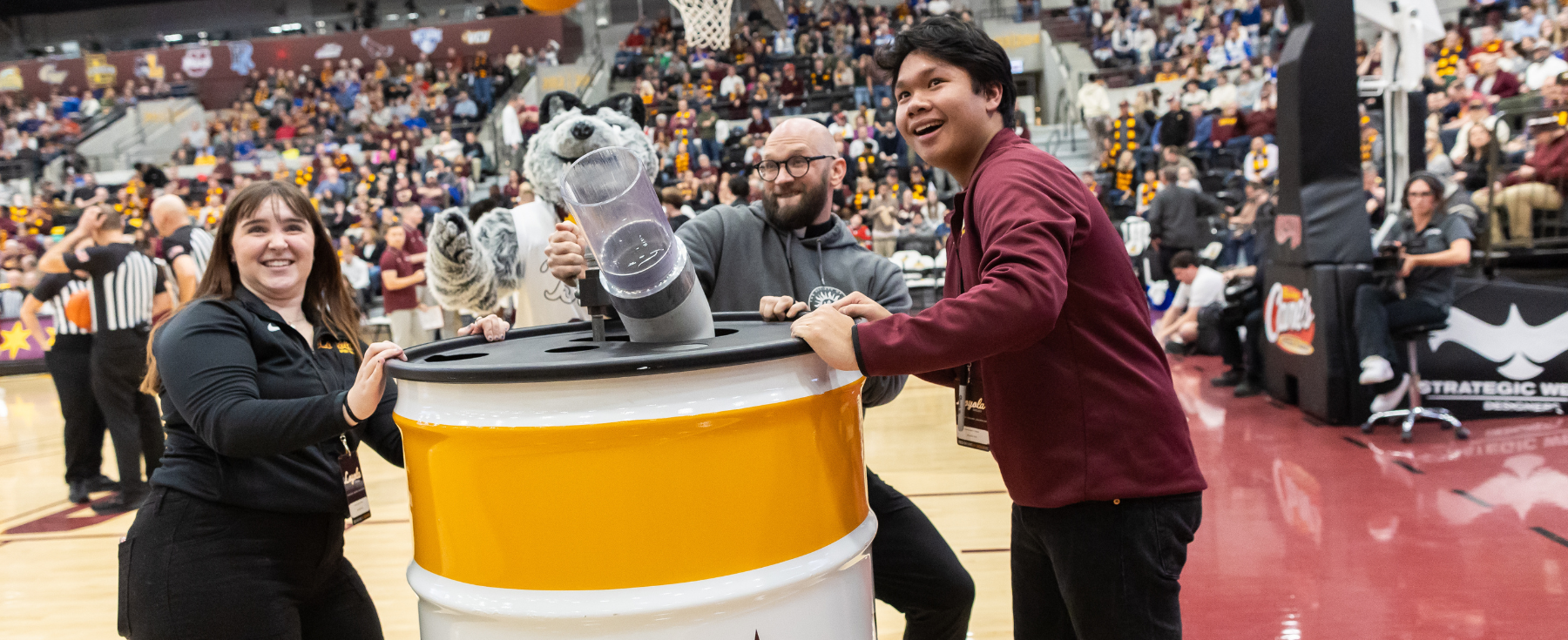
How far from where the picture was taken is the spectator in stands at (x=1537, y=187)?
612 centimetres

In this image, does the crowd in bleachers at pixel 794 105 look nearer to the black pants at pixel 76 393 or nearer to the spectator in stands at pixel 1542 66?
the black pants at pixel 76 393

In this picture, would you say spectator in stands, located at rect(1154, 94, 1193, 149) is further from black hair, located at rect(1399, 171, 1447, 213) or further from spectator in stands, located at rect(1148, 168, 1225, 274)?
black hair, located at rect(1399, 171, 1447, 213)

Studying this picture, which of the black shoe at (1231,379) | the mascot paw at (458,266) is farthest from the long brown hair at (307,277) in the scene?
the black shoe at (1231,379)

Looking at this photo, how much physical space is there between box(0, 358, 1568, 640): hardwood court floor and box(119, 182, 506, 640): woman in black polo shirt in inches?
58.8

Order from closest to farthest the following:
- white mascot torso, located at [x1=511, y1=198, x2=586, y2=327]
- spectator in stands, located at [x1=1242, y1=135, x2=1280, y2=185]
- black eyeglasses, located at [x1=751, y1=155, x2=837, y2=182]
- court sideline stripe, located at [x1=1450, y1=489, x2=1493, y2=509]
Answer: black eyeglasses, located at [x1=751, y1=155, x2=837, y2=182]
white mascot torso, located at [x1=511, y1=198, x2=586, y2=327]
court sideline stripe, located at [x1=1450, y1=489, x2=1493, y2=509]
spectator in stands, located at [x1=1242, y1=135, x2=1280, y2=185]

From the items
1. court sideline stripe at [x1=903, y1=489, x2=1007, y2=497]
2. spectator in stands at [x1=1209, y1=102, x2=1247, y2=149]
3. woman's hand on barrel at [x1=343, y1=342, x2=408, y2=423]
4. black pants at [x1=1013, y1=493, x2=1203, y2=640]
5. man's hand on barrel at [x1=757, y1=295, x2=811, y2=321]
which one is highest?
spectator in stands at [x1=1209, y1=102, x2=1247, y2=149]

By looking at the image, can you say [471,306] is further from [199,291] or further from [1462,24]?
[1462,24]

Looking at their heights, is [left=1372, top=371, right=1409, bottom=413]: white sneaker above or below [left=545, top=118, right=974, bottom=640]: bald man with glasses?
below

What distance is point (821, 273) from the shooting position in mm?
2428

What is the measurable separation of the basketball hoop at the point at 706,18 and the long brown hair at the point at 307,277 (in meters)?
4.85

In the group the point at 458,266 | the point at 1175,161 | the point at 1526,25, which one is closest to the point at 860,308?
the point at 458,266

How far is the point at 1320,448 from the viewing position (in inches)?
192

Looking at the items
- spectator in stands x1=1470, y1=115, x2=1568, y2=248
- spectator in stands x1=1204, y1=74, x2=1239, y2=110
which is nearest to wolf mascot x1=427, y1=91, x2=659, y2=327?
spectator in stands x1=1470, y1=115, x2=1568, y2=248

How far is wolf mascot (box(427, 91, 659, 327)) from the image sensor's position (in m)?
2.80
